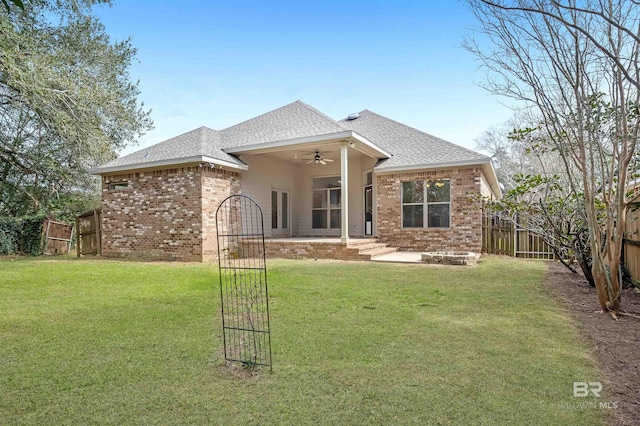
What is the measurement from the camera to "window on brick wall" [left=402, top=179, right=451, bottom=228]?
13.0 metres

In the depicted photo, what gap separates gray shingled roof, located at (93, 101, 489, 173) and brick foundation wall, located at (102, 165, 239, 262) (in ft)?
1.80

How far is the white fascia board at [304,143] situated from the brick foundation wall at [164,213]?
0.97 metres

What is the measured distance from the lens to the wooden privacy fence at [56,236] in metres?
15.6

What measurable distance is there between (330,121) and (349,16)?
13.8ft

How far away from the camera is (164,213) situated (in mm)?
12234

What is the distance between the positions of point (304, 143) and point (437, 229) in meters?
5.26

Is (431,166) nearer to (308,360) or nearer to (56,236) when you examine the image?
(308,360)

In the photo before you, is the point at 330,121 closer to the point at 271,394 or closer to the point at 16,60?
the point at 16,60

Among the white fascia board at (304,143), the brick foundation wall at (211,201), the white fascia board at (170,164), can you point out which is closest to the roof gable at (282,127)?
the white fascia board at (304,143)

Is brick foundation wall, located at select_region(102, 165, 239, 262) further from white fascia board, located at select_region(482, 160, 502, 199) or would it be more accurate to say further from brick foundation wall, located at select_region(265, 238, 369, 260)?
white fascia board, located at select_region(482, 160, 502, 199)

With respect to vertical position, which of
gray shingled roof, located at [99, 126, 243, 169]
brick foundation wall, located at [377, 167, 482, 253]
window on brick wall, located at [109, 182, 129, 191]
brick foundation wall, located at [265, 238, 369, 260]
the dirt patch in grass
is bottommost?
the dirt patch in grass

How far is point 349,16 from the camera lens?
9570 mm

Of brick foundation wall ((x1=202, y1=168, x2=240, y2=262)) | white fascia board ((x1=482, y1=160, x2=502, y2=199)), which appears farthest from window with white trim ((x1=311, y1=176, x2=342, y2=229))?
white fascia board ((x1=482, y1=160, x2=502, y2=199))

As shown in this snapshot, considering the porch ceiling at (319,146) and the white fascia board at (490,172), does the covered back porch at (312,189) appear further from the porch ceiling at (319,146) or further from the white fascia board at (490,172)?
the white fascia board at (490,172)
